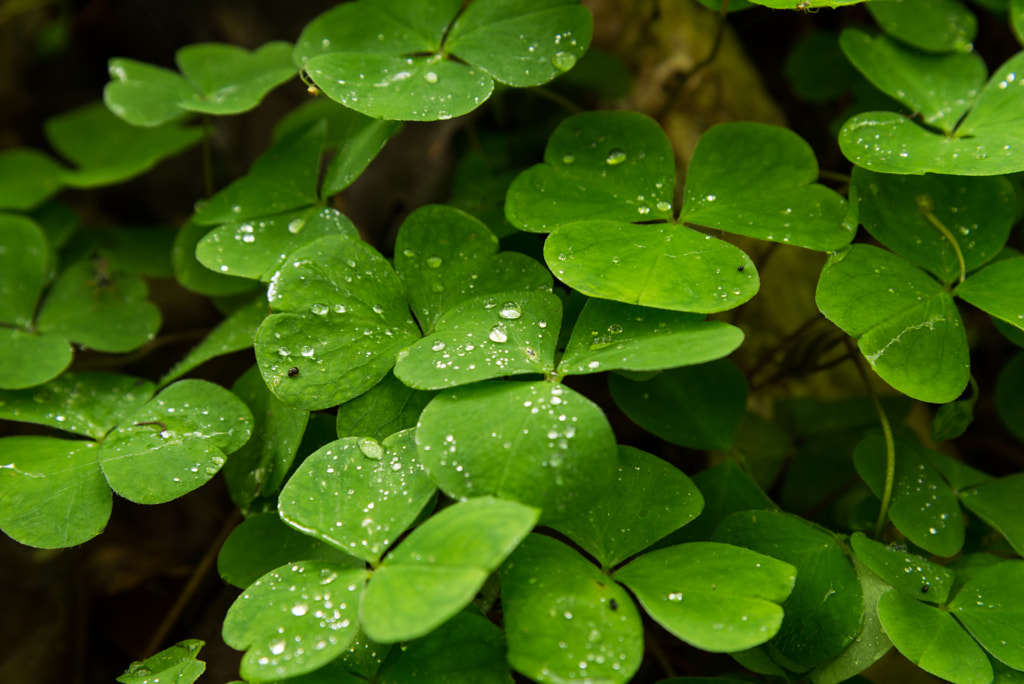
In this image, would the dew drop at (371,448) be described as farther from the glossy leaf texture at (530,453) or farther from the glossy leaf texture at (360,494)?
the glossy leaf texture at (530,453)

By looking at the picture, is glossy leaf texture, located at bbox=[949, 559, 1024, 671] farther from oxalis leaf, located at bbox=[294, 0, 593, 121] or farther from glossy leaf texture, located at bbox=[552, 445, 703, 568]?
A: oxalis leaf, located at bbox=[294, 0, 593, 121]

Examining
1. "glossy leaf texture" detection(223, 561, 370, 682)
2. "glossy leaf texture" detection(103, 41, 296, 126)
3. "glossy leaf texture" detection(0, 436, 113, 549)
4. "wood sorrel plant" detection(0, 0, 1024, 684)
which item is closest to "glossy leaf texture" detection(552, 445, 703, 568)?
"wood sorrel plant" detection(0, 0, 1024, 684)

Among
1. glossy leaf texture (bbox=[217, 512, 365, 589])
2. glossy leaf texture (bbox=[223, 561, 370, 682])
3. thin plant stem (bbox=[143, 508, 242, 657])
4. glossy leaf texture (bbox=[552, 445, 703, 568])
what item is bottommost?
thin plant stem (bbox=[143, 508, 242, 657])

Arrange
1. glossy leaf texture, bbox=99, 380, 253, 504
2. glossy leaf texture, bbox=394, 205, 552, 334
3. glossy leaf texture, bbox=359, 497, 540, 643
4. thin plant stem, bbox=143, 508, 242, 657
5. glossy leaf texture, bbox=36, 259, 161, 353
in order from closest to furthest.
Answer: glossy leaf texture, bbox=359, 497, 540, 643 → glossy leaf texture, bbox=99, 380, 253, 504 → glossy leaf texture, bbox=394, 205, 552, 334 → thin plant stem, bbox=143, 508, 242, 657 → glossy leaf texture, bbox=36, 259, 161, 353

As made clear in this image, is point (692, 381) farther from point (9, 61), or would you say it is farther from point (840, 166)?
point (9, 61)

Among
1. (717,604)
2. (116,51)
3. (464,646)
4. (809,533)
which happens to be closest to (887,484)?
(809,533)
